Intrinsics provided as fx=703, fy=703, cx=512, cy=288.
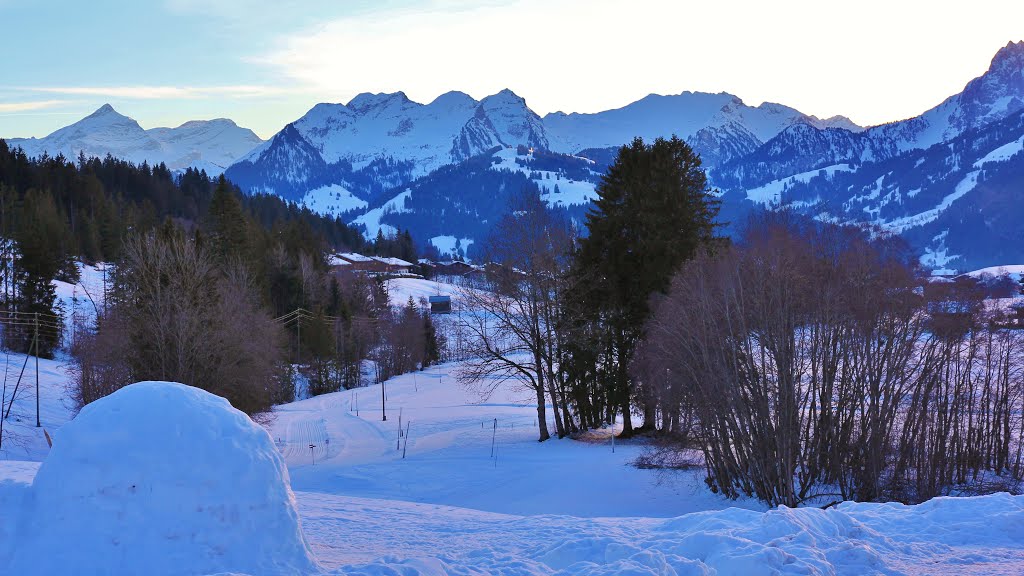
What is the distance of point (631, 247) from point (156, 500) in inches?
912

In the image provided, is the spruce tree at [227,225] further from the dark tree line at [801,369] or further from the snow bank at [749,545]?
the snow bank at [749,545]

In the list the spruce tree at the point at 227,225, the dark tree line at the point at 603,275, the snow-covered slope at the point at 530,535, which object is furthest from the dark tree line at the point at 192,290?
the snow-covered slope at the point at 530,535

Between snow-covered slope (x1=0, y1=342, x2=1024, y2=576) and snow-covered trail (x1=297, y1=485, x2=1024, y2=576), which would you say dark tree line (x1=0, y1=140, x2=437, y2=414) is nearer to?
snow-covered slope (x1=0, y1=342, x2=1024, y2=576)

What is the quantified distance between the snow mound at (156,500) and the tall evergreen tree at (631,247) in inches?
808

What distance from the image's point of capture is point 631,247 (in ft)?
96.5

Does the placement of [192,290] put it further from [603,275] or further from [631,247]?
[631,247]

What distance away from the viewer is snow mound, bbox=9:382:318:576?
838cm

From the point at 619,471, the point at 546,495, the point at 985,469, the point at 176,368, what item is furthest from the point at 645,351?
the point at 176,368

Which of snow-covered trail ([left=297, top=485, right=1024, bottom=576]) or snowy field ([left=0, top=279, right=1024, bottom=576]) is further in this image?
snow-covered trail ([left=297, top=485, right=1024, bottom=576])

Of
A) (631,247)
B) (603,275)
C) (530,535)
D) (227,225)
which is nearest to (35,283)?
(227,225)

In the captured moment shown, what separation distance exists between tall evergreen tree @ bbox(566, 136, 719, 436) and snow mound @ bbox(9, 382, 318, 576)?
67.4 feet

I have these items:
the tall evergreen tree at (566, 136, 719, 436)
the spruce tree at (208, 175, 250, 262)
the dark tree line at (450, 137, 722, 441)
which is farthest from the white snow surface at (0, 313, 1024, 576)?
the spruce tree at (208, 175, 250, 262)

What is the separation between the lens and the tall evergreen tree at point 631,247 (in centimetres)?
2841

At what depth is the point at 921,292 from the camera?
2456cm
